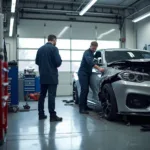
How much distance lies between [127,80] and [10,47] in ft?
29.6

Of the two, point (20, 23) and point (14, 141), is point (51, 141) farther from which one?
point (20, 23)

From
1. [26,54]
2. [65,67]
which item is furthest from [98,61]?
[26,54]

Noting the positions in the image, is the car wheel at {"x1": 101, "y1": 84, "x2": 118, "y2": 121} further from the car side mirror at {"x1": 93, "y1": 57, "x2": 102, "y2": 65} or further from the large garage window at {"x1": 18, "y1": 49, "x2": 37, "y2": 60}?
the large garage window at {"x1": 18, "y1": 49, "x2": 37, "y2": 60}

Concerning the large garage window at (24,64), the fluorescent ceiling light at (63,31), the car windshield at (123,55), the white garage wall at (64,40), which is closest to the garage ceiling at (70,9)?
the white garage wall at (64,40)

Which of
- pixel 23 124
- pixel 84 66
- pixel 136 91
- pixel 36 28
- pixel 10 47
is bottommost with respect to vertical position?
pixel 23 124

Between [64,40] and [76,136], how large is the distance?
9580mm

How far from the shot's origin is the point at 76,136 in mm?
3229

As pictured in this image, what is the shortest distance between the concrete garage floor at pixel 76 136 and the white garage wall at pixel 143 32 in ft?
29.4

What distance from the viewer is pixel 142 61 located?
385 cm

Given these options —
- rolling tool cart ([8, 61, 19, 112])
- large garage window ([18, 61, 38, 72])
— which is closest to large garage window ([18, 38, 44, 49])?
large garage window ([18, 61, 38, 72])

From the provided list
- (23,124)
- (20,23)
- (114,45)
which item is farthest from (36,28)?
(23,124)

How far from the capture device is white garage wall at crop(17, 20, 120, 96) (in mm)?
11906

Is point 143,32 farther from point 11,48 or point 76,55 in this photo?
point 11,48

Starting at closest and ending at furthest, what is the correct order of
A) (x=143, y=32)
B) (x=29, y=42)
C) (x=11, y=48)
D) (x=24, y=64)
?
(x=11, y=48) → (x=24, y=64) → (x=29, y=42) → (x=143, y=32)
